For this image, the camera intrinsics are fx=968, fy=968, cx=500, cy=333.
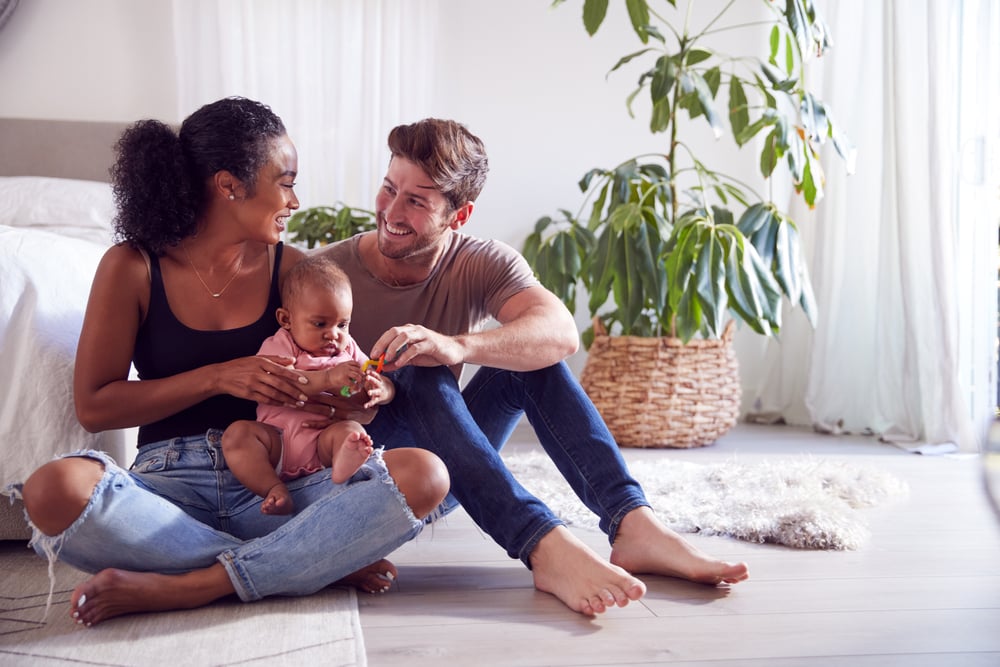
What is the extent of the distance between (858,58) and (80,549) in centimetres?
338

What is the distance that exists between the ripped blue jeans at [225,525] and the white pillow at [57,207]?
63.6 inches

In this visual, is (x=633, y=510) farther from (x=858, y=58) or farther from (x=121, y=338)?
(x=858, y=58)

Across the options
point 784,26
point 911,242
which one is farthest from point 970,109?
point 784,26

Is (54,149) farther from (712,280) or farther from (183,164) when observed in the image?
(712,280)

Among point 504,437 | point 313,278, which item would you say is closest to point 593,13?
point 504,437

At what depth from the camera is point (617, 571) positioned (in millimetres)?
1481

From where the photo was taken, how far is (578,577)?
1.49 metres

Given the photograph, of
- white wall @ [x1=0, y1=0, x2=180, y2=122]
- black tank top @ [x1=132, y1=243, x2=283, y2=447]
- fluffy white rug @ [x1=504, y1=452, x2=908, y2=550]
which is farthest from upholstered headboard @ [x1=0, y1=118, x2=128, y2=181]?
black tank top @ [x1=132, y1=243, x2=283, y2=447]

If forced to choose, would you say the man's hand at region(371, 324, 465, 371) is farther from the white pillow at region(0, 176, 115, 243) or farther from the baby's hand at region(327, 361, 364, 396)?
the white pillow at region(0, 176, 115, 243)

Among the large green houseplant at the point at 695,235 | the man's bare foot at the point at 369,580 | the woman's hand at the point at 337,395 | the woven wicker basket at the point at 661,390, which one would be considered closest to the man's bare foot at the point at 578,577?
the man's bare foot at the point at 369,580

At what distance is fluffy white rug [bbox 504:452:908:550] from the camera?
6.55 ft

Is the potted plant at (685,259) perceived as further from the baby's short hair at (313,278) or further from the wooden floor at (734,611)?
the baby's short hair at (313,278)

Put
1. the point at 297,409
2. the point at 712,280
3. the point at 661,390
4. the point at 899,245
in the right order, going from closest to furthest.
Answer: the point at 297,409 < the point at 712,280 < the point at 661,390 < the point at 899,245

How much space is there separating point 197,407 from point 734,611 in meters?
0.92
